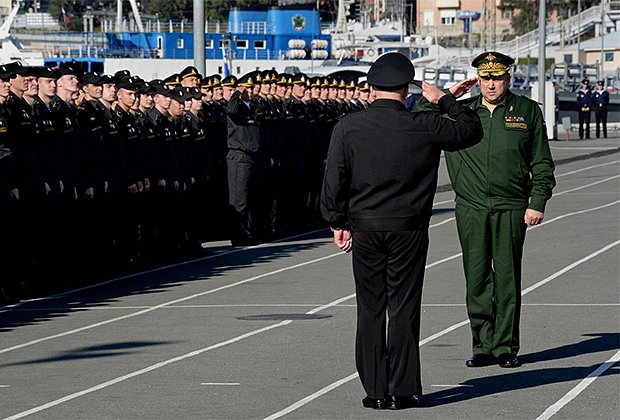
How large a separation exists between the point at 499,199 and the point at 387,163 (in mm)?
1932

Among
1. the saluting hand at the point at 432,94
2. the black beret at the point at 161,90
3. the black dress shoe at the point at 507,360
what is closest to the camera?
the saluting hand at the point at 432,94

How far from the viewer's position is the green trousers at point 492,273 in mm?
10633

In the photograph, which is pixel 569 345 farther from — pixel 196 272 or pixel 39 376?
pixel 196 272

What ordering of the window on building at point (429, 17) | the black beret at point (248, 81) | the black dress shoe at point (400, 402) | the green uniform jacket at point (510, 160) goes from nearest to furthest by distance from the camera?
the black dress shoe at point (400, 402) < the green uniform jacket at point (510, 160) < the black beret at point (248, 81) < the window on building at point (429, 17)

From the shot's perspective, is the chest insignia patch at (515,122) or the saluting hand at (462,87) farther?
the chest insignia patch at (515,122)

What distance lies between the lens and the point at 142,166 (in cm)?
1788

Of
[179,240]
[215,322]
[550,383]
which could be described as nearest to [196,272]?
[179,240]

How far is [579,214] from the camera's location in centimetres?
2541

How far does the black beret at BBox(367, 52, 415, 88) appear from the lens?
8984 mm

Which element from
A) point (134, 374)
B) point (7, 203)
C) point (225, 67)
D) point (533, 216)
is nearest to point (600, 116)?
point (225, 67)

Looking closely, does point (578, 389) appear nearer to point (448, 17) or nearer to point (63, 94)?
point (63, 94)

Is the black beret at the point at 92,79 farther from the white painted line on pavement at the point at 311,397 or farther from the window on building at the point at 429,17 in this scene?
the window on building at the point at 429,17

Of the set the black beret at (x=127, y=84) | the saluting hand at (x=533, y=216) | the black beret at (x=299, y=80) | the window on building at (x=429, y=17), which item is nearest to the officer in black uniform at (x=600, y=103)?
the black beret at (x=299, y=80)

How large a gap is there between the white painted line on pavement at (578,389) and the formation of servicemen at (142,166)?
249 inches
